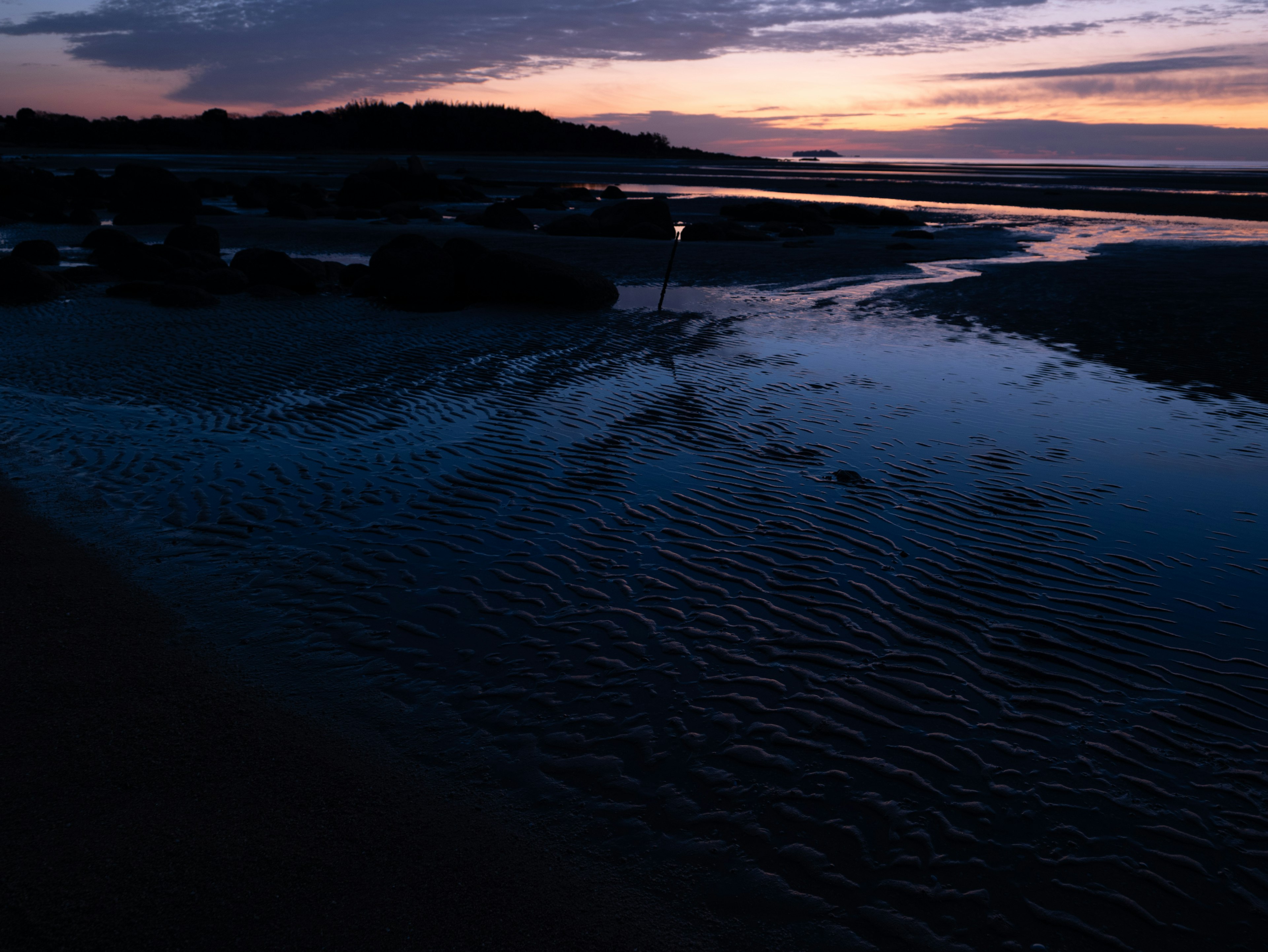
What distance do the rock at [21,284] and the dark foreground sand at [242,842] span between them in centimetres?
1431

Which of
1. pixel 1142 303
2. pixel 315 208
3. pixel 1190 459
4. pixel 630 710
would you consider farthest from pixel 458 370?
pixel 315 208

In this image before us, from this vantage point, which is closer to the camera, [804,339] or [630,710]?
[630,710]

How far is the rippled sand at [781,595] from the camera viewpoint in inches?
132

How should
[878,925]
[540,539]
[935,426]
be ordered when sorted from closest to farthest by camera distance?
[878,925] → [540,539] → [935,426]

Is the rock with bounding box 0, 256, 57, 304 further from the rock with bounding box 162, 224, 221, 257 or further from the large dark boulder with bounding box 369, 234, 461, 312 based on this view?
the large dark boulder with bounding box 369, 234, 461, 312

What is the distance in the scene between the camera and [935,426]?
8859 millimetres

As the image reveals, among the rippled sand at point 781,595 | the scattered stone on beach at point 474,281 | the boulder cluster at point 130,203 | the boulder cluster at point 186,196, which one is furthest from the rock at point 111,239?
the boulder cluster at point 186,196

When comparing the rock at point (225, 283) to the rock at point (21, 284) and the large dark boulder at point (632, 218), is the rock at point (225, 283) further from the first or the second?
the large dark boulder at point (632, 218)

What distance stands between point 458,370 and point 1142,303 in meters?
13.6

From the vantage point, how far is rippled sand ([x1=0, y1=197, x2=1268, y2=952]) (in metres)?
3.34

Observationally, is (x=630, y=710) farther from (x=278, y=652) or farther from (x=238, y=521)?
(x=238, y=521)

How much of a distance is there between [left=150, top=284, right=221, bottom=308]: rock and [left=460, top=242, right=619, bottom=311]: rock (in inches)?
196

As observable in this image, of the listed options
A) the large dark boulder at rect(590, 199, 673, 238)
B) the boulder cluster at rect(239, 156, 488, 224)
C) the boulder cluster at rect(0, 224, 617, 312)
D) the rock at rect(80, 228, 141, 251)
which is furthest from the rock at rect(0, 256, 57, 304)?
the boulder cluster at rect(239, 156, 488, 224)

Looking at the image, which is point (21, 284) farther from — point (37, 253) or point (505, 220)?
point (505, 220)
